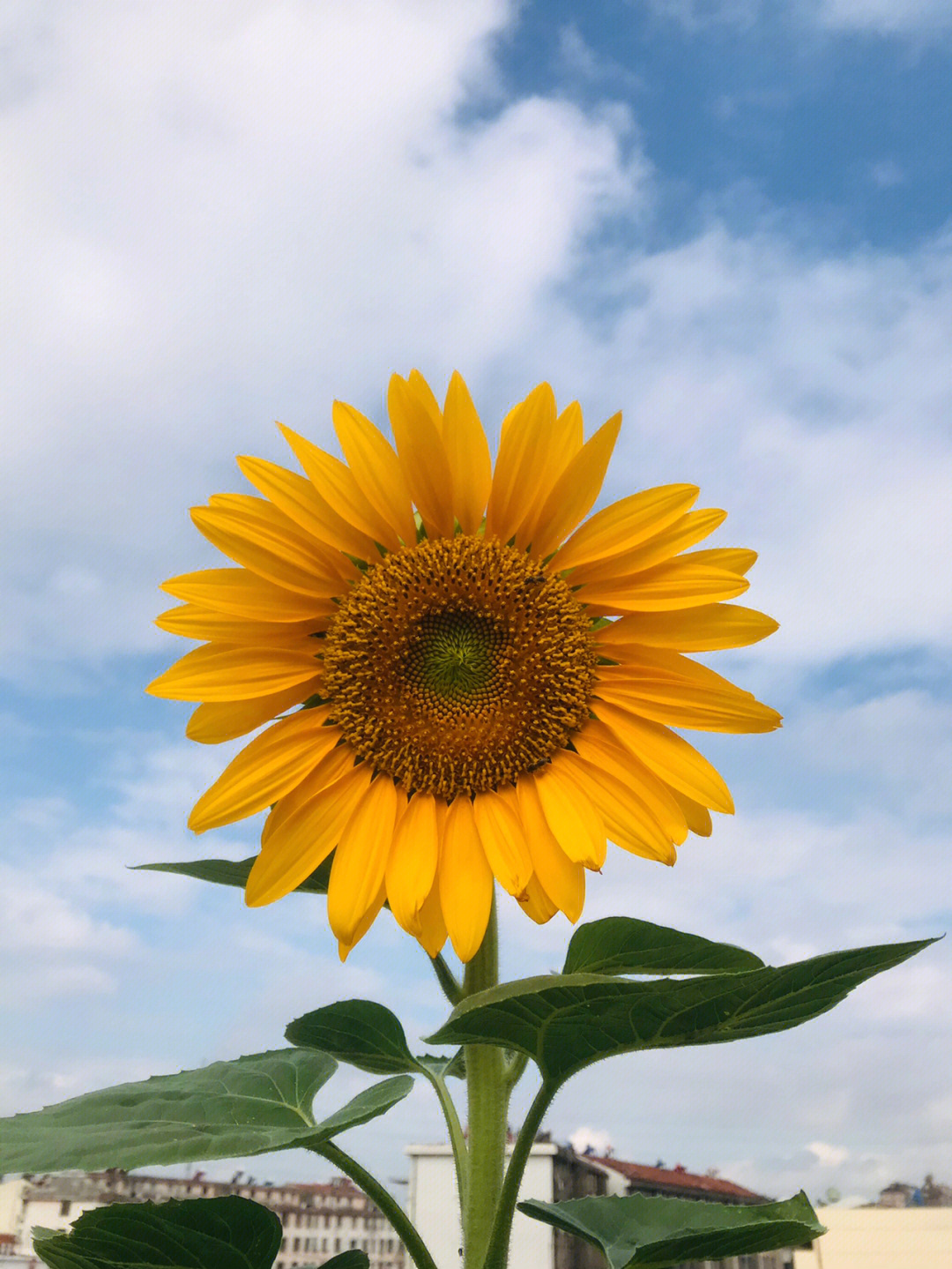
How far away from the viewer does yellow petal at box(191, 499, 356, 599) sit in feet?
6.72

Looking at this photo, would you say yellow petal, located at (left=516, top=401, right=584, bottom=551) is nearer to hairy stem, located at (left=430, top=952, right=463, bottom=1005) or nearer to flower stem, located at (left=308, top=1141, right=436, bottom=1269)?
hairy stem, located at (left=430, top=952, right=463, bottom=1005)

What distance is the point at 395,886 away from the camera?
1.92 meters

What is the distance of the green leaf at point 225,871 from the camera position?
2.03 metres

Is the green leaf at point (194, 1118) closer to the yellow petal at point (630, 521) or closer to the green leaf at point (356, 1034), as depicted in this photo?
the green leaf at point (356, 1034)

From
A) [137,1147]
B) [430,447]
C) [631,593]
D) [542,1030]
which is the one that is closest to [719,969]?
[542,1030]

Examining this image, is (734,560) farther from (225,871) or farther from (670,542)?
(225,871)

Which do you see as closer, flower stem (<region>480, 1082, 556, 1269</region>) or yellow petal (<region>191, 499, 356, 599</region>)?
flower stem (<region>480, 1082, 556, 1269</region>)

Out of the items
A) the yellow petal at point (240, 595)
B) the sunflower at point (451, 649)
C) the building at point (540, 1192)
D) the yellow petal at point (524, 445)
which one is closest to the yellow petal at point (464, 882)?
the sunflower at point (451, 649)

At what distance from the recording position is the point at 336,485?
80.7 inches

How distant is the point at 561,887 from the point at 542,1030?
280 millimetres

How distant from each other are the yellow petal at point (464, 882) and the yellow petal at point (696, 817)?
0.34 meters

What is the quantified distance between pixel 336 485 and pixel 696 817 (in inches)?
32.4

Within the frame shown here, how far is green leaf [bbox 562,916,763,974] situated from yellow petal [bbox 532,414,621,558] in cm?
71

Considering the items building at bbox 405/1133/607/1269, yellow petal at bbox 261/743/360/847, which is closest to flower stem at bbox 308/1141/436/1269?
yellow petal at bbox 261/743/360/847
